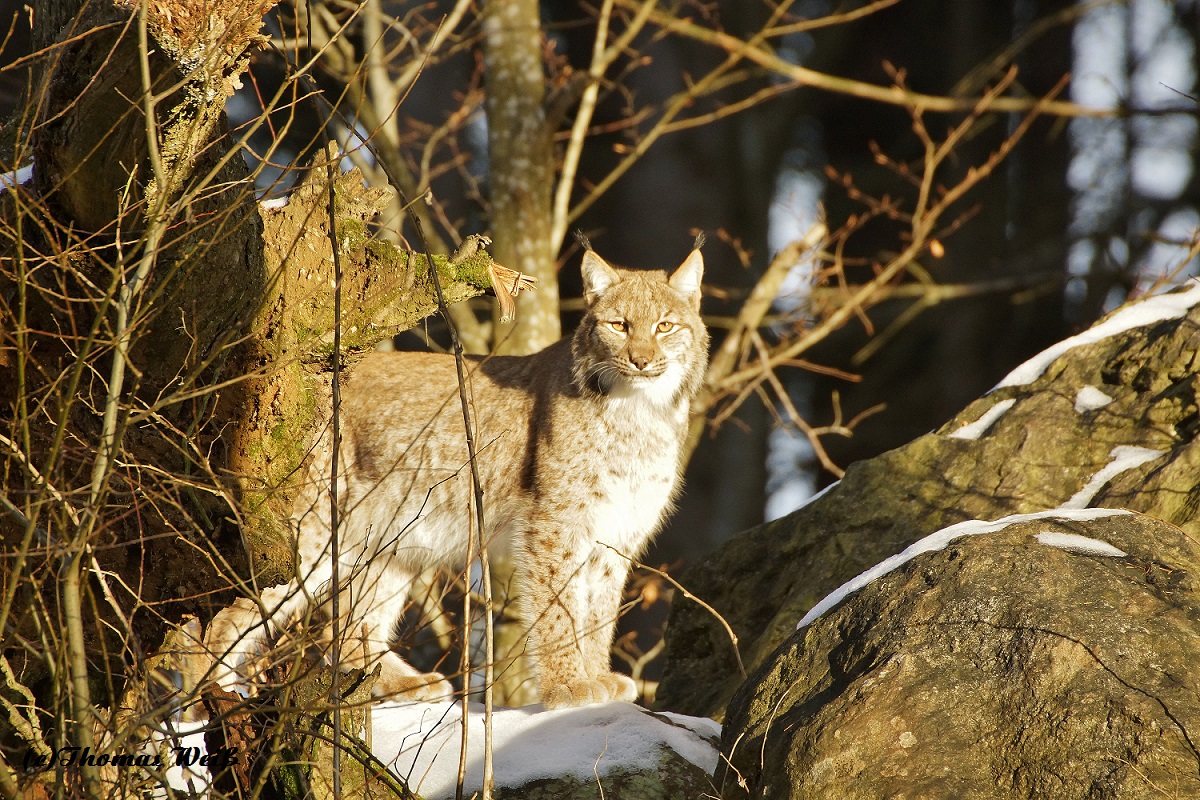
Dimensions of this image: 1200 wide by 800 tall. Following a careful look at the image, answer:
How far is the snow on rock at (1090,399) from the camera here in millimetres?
5082

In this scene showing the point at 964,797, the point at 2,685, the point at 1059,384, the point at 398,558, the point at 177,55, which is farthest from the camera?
the point at 398,558

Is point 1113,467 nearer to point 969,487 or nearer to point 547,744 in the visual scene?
point 969,487

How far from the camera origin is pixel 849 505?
5402mm

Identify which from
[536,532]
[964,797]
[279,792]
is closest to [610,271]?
[536,532]

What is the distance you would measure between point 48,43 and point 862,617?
3.20 metres

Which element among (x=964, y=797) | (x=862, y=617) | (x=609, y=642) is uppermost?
(x=862, y=617)

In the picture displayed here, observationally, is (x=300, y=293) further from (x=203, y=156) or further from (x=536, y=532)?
(x=536, y=532)

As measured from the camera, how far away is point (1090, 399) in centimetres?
512

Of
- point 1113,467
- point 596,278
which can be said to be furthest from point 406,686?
point 1113,467

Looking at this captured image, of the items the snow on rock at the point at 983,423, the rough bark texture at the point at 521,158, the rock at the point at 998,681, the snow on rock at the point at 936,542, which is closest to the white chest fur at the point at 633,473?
the snow on rock at the point at 983,423

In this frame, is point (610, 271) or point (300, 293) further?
point (610, 271)

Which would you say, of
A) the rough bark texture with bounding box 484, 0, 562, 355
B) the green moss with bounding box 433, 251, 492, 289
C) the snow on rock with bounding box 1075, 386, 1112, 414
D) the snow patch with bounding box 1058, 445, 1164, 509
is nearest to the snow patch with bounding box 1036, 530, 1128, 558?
the snow patch with bounding box 1058, 445, 1164, 509

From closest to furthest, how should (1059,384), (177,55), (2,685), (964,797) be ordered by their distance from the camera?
(964,797), (177,55), (2,685), (1059,384)

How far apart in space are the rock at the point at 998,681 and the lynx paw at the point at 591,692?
1299mm
